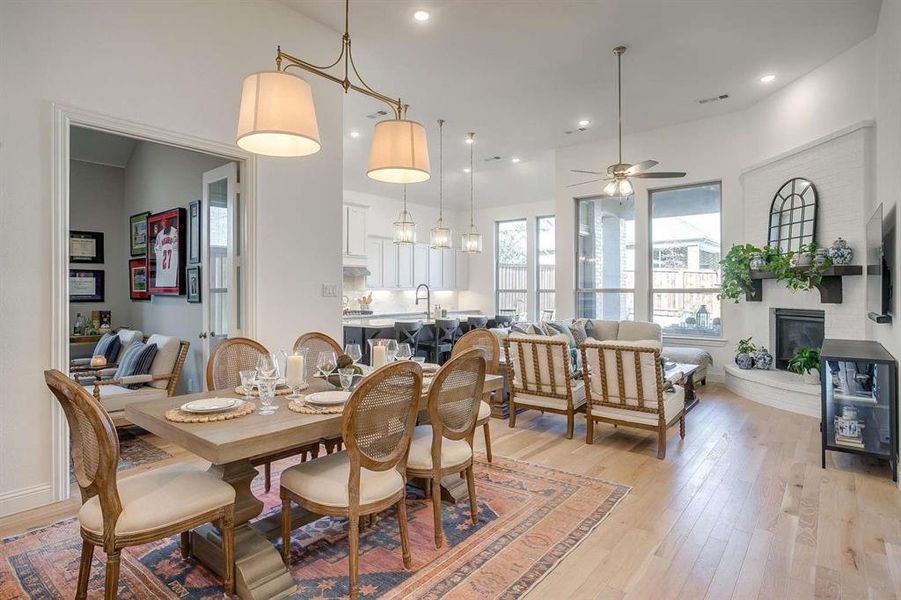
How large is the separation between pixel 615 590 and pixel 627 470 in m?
1.52

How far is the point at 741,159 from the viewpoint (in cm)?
656

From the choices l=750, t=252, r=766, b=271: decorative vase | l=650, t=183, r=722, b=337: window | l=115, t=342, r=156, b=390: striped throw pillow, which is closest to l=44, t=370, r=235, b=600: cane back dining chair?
l=115, t=342, r=156, b=390: striped throw pillow

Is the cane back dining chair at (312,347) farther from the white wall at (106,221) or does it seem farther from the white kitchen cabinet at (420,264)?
the white kitchen cabinet at (420,264)

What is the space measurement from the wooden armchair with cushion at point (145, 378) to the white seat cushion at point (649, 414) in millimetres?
3589

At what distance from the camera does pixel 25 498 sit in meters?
2.83

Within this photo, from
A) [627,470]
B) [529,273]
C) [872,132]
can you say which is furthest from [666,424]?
[529,273]

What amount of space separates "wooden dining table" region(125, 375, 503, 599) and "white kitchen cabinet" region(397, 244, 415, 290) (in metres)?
7.55

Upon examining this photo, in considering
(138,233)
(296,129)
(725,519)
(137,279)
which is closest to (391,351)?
(296,129)

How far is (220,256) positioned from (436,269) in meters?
6.56

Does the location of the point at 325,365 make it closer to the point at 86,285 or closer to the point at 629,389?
the point at 629,389

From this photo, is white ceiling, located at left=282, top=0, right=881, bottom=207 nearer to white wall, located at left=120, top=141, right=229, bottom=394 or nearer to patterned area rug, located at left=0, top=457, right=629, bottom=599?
white wall, located at left=120, top=141, right=229, bottom=394

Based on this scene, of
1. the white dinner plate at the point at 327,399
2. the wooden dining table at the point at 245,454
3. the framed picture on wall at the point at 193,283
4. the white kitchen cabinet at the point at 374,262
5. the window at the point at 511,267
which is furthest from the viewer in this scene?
the window at the point at 511,267

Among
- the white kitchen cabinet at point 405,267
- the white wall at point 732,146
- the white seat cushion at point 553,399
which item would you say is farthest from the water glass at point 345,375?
the white kitchen cabinet at point 405,267

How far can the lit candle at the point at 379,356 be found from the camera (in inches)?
116
